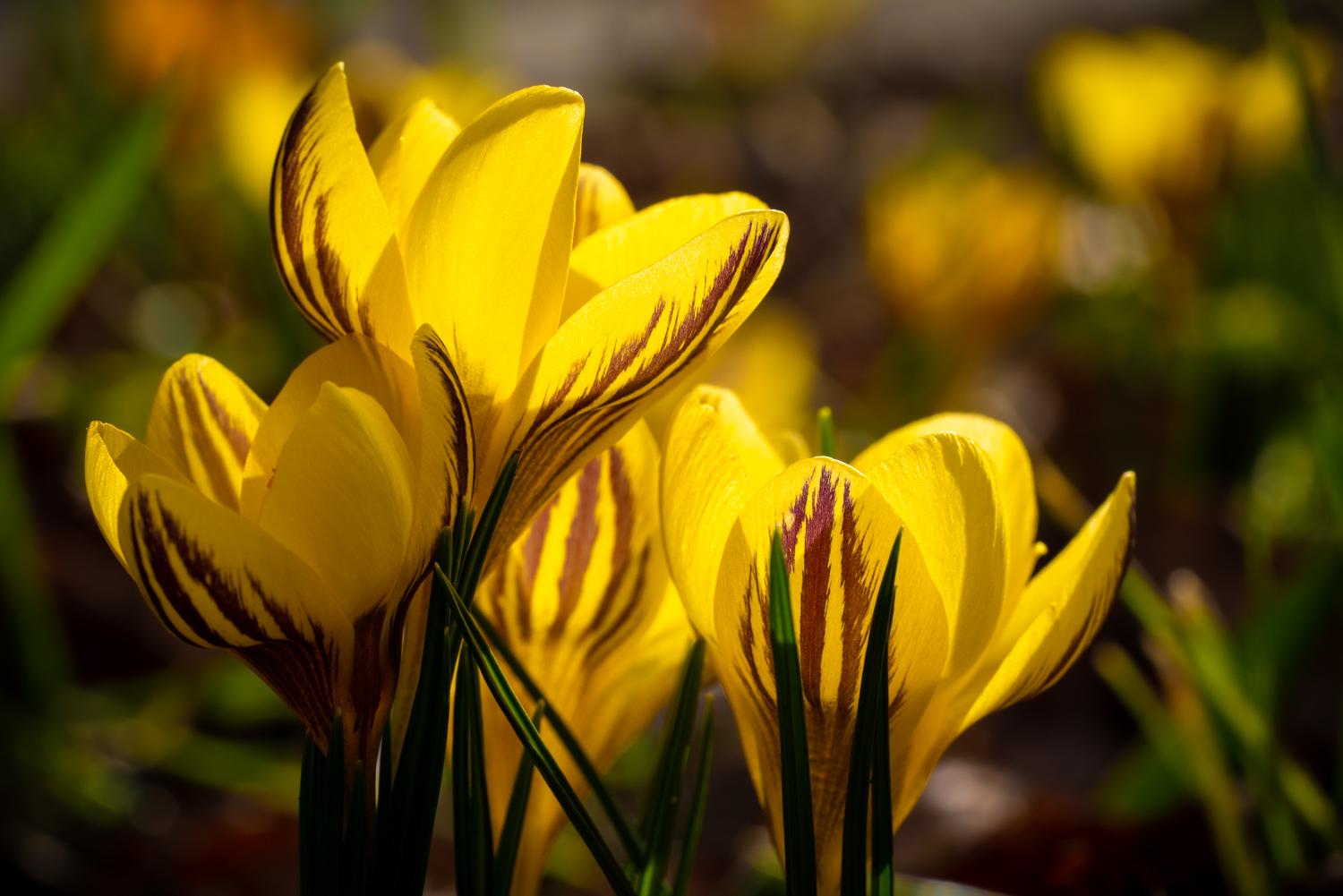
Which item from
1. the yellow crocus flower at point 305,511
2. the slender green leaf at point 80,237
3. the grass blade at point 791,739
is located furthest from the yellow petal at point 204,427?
the slender green leaf at point 80,237

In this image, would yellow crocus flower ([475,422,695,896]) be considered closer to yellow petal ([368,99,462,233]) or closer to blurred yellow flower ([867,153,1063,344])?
yellow petal ([368,99,462,233])

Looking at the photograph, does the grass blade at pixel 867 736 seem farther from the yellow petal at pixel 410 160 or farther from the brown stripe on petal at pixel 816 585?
the yellow petal at pixel 410 160

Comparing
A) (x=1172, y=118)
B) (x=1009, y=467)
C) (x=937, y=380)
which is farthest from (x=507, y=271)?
(x=1172, y=118)

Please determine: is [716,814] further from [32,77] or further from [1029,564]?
[32,77]

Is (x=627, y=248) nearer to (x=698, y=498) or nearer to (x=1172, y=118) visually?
(x=698, y=498)

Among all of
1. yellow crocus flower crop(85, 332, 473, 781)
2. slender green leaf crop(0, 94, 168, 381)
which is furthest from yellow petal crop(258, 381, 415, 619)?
slender green leaf crop(0, 94, 168, 381)

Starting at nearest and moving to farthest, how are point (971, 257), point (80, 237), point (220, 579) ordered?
point (220, 579), point (80, 237), point (971, 257)
